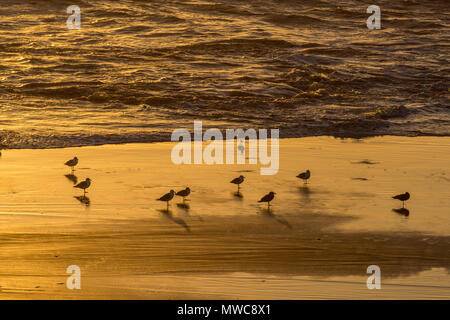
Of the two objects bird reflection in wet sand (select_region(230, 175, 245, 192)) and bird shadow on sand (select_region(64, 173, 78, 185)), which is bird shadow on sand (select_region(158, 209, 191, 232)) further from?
bird shadow on sand (select_region(64, 173, 78, 185))

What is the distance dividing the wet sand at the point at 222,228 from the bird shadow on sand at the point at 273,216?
0.06m

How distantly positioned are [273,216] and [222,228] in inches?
34.9

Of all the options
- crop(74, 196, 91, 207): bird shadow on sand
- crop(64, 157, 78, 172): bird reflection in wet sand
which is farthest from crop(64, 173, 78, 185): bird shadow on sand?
crop(74, 196, 91, 207): bird shadow on sand

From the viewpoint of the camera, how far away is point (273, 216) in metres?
9.98

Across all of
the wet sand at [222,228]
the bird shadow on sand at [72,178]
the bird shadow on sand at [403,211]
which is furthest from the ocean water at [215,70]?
the bird shadow on sand at [403,211]

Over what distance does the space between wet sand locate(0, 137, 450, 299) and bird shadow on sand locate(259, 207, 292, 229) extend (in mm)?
58

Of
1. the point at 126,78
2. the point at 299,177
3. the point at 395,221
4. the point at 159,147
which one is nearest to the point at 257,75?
the point at 126,78

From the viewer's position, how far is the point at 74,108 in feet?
57.2

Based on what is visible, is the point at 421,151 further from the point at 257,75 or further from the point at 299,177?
the point at 257,75

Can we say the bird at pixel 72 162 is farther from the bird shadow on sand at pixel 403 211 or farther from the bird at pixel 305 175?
the bird shadow on sand at pixel 403 211

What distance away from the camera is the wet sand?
25.2ft

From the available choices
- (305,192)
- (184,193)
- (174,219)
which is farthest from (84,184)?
(305,192)

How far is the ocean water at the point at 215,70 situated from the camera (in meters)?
16.2
